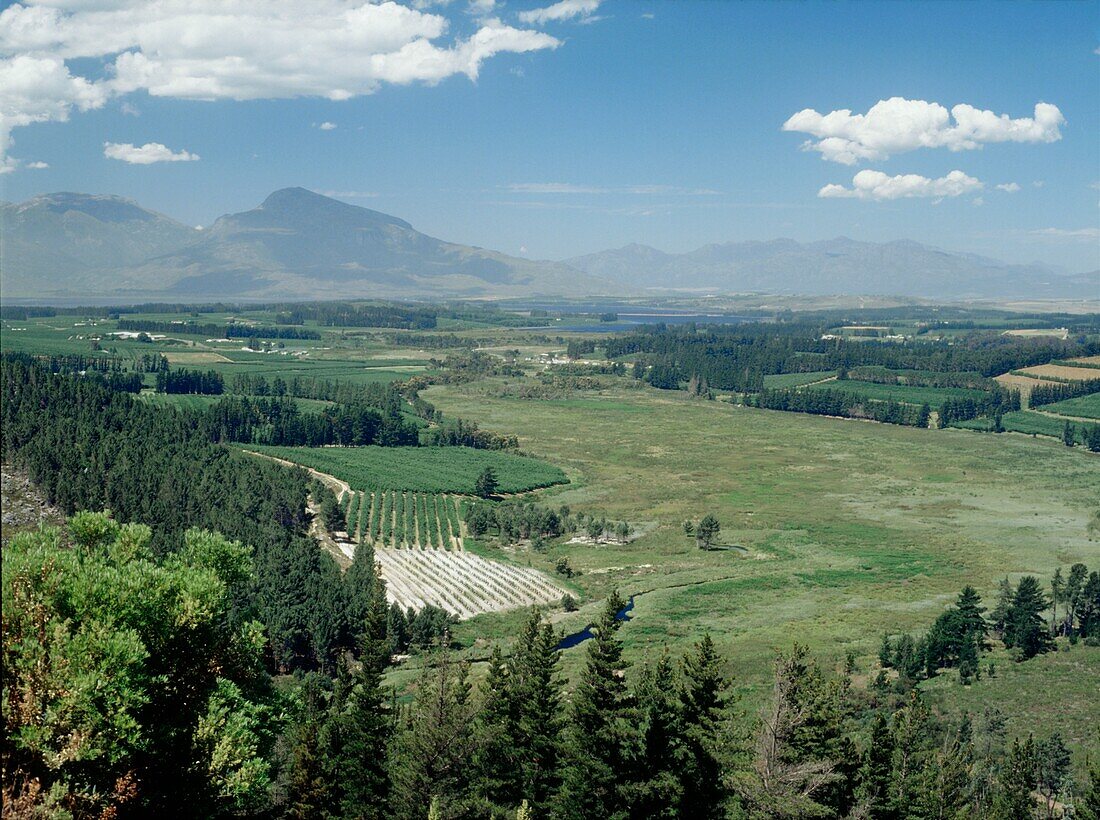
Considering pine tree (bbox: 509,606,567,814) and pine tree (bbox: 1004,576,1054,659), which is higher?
pine tree (bbox: 509,606,567,814)

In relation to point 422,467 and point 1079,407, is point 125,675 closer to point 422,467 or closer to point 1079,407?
point 422,467

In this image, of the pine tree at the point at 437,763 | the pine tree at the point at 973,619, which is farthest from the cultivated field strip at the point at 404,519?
the pine tree at the point at 437,763

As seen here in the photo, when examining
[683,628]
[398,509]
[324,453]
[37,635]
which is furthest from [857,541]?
[37,635]

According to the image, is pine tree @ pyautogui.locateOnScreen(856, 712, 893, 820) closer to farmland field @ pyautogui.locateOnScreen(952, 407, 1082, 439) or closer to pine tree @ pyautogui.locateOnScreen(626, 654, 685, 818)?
pine tree @ pyautogui.locateOnScreen(626, 654, 685, 818)

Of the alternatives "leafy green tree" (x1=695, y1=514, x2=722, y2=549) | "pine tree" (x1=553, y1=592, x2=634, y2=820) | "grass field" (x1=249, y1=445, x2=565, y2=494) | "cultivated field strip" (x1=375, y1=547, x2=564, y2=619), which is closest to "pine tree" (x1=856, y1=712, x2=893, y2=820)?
"pine tree" (x1=553, y1=592, x2=634, y2=820)

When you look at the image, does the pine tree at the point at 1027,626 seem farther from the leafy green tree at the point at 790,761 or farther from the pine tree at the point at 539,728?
the pine tree at the point at 539,728

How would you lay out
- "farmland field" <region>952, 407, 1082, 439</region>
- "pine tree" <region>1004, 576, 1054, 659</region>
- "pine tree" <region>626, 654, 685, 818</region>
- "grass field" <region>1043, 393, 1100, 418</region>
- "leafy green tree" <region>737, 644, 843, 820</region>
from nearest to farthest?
1. "leafy green tree" <region>737, 644, 843, 820</region>
2. "pine tree" <region>626, 654, 685, 818</region>
3. "pine tree" <region>1004, 576, 1054, 659</region>
4. "farmland field" <region>952, 407, 1082, 439</region>
5. "grass field" <region>1043, 393, 1100, 418</region>

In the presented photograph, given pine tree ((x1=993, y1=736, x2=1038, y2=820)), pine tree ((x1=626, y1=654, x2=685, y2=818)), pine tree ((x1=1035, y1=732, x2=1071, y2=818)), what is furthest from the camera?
pine tree ((x1=1035, y1=732, x2=1071, y2=818))
